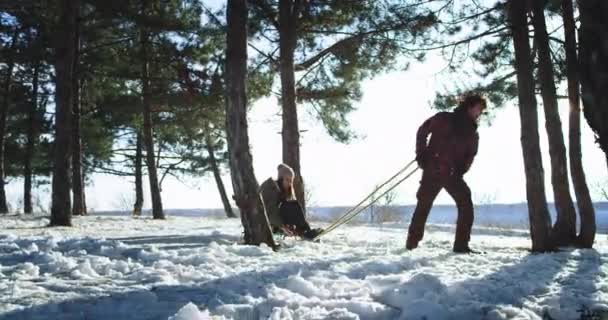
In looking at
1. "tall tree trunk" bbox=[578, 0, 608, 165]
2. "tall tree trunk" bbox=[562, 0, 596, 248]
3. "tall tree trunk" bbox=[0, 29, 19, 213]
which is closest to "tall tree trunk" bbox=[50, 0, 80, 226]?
"tall tree trunk" bbox=[0, 29, 19, 213]

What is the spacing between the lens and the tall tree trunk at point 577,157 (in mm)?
7418

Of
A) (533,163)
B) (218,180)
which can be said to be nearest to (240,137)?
(533,163)

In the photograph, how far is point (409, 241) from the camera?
624 centimetres

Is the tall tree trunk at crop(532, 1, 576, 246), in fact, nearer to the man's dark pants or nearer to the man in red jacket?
the man in red jacket

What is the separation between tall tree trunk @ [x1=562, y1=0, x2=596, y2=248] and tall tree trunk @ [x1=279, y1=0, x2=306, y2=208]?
15.2ft

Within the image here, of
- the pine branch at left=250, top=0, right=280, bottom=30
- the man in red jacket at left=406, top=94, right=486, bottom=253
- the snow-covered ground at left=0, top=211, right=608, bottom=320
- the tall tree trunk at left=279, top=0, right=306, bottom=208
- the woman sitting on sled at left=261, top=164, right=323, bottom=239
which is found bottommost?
the snow-covered ground at left=0, top=211, right=608, bottom=320

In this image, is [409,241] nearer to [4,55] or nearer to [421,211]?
[421,211]

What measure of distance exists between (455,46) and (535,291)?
550 centimetres

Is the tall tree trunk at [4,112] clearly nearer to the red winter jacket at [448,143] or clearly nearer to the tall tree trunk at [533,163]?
the red winter jacket at [448,143]

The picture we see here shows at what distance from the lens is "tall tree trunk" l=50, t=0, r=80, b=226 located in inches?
395

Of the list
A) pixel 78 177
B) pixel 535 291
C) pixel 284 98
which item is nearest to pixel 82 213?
pixel 78 177

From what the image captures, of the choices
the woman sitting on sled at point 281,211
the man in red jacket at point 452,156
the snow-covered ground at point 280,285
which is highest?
the man in red jacket at point 452,156

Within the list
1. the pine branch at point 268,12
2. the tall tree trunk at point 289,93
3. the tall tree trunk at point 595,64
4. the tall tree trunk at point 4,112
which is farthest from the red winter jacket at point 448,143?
the tall tree trunk at point 4,112

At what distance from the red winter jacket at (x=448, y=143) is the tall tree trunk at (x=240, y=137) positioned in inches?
74.0
